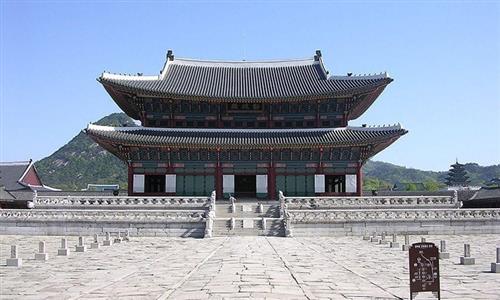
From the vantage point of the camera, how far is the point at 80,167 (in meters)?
159

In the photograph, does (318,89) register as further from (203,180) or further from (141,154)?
(141,154)

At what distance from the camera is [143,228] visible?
1243 inches

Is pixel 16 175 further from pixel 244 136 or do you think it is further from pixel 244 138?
pixel 244 138

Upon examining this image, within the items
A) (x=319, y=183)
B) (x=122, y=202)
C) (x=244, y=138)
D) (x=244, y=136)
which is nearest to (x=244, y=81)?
(x=244, y=136)

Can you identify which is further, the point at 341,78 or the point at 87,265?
the point at 341,78

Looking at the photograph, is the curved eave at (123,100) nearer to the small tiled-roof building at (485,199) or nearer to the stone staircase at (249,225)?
the stone staircase at (249,225)

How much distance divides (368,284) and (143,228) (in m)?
20.5

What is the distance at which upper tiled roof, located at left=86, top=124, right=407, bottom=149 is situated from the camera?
138 ft

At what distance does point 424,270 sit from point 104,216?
83.3 feet

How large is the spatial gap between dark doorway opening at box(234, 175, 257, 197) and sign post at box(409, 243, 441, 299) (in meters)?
34.6

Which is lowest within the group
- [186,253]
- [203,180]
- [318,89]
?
[186,253]

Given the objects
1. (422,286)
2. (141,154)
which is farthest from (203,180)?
(422,286)

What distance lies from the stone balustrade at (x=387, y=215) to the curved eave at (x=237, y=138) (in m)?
10.5

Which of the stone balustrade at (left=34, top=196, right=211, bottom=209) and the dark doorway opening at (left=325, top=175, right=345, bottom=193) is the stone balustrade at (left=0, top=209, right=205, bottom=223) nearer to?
the stone balustrade at (left=34, top=196, right=211, bottom=209)
